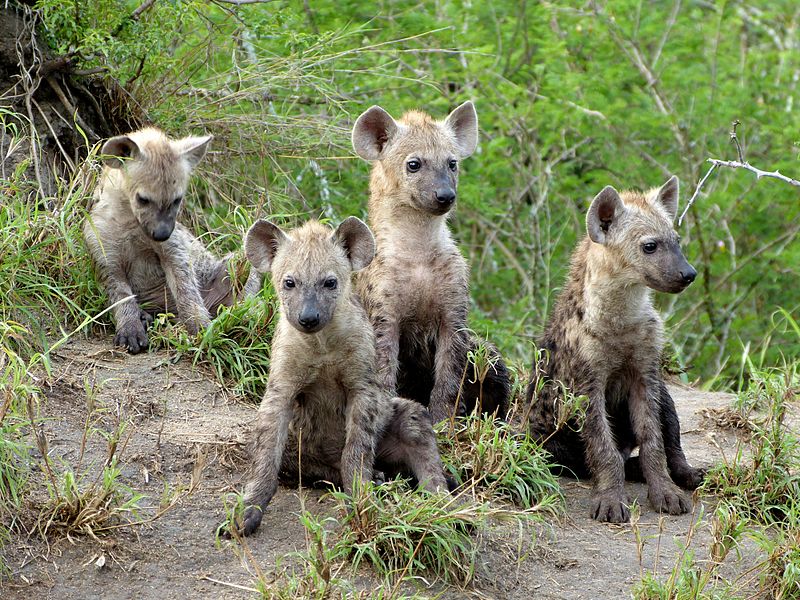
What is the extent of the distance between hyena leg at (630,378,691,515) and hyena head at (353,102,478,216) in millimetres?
1230

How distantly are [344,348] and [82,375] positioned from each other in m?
1.35

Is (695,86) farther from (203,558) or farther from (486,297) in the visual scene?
(203,558)

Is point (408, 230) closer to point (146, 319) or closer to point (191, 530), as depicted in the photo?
point (146, 319)

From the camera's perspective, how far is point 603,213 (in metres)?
5.11

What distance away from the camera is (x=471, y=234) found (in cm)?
993

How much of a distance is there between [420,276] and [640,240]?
104 centimetres

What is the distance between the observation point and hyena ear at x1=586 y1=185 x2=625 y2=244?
501 centimetres

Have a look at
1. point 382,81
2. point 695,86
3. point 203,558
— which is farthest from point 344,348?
point 695,86

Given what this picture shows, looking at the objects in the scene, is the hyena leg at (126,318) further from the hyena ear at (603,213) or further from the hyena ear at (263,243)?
the hyena ear at (603,213)

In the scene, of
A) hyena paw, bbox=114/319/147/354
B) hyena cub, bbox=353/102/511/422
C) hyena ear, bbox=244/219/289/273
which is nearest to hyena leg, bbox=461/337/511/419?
hyena cub, bbox=353/102/511/422

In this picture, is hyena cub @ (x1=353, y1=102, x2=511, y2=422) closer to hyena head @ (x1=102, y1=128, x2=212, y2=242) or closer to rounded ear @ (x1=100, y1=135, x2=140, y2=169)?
hyena head @ (x1=102, y1=128, x2=212, y2=242)

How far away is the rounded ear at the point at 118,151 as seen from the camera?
5.56m

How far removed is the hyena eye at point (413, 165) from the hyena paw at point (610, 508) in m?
1.73

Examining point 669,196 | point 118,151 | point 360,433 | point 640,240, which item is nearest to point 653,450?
point 640,240
